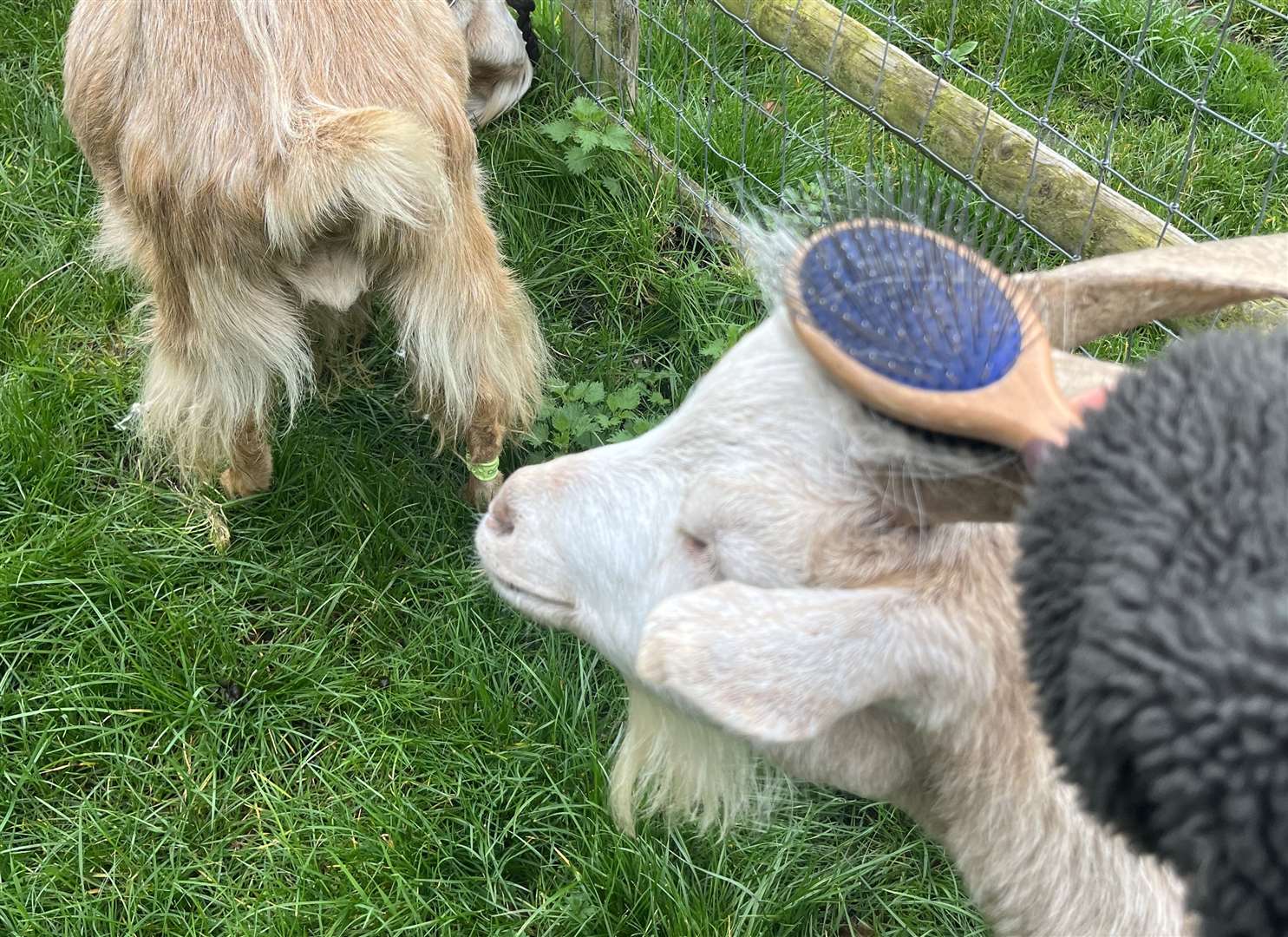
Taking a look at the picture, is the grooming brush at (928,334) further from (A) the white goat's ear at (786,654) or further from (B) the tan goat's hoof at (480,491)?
(B) the tan goat's hoof at (480,491)

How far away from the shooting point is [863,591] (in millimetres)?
1380

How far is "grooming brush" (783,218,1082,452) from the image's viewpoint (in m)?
1.15

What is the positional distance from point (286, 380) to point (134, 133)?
2.10ft

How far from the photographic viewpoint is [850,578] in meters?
1.46

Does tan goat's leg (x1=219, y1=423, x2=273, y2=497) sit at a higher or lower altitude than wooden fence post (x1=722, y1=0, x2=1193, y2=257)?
lower

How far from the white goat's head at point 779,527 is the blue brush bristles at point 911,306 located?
12 centimetres

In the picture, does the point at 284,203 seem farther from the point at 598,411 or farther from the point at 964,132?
the point at 964,132

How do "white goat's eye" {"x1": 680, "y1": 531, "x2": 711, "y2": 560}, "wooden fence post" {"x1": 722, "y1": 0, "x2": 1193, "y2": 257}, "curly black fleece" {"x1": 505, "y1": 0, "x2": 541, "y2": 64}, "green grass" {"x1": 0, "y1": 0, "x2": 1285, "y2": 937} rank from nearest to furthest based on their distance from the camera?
"white goat's eye" {"x1": 680, "y1": 531, "x2": 711, "y2": 560} → "green grass" {"x1": 0, "y1": 0, "x2": 1285, "y2": 937} → "wooden fence post" {"x1": 722, "y1": 0, "x2": 1193, "y2": 257} → "curly black fleece" {"x1": 505, "y1": 0, "x2": 541, "y2": 64}

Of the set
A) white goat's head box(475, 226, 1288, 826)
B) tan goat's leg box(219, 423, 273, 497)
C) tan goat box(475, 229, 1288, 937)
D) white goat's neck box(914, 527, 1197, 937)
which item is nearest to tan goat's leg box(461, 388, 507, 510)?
tan goat's leg box(219, 423, 273, 497)

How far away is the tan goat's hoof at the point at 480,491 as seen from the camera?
3045 millimetres

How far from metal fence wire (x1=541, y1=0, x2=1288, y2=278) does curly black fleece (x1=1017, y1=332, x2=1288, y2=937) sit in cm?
209

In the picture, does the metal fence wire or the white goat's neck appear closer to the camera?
the white goat's neck

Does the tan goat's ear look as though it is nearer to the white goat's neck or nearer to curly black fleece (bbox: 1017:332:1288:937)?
the white goat's neck

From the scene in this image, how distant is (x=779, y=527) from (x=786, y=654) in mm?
254
